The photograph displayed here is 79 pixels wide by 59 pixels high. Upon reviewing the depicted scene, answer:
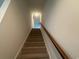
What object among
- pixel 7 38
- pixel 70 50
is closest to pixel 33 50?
pixel 7 38

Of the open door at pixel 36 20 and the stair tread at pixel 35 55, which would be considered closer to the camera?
the stair tread at pixel 35 55

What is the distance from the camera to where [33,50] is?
13.8 feet

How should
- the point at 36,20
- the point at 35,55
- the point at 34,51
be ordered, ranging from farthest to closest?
the point at 36,20
the point at 34,51
the point at 35,55

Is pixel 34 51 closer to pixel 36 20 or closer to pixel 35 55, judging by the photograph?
pixel 35 55

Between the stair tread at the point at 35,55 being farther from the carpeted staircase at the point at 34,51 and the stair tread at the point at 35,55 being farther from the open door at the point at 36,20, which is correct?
the open door at the point at 36,20

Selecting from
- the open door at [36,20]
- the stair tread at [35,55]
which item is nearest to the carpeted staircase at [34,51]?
the stair tread at [35,55]

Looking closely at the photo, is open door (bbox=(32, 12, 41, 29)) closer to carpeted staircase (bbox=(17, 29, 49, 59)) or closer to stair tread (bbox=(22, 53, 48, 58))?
carpeted staircase (bbox=(17, 29, 49, 59))

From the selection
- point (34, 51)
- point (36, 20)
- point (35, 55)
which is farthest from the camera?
point (36, 20)

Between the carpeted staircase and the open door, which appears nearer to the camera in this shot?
the carpeted staircase

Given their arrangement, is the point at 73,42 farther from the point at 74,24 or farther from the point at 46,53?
the point at 46,53

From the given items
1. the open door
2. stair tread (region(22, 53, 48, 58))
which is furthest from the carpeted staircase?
the open door

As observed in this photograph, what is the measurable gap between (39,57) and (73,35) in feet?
6.65

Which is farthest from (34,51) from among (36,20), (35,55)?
(36,20)

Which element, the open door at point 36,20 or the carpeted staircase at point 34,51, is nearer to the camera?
the carpeted staircase at point 34,51
